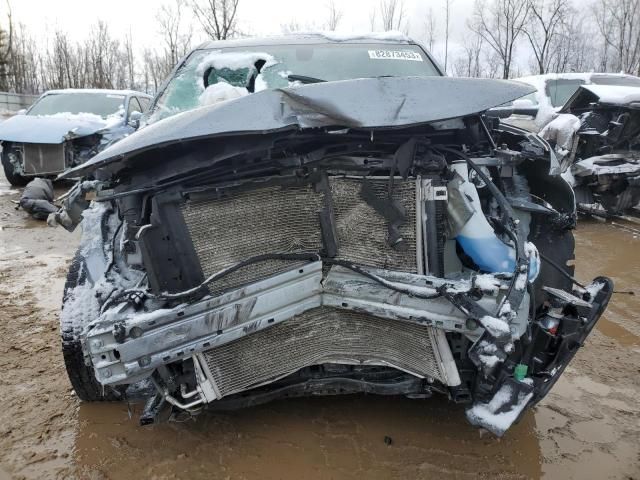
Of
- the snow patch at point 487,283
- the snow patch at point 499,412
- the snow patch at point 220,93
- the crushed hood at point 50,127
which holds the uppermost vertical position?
the snow patch at point 220,93

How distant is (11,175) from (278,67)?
717 centimetres

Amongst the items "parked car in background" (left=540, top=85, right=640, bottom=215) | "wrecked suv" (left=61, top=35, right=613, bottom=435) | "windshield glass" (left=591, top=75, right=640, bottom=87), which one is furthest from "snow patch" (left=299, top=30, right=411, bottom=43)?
"windshield glass" (left=591, top=75, right=640, bottom=87)

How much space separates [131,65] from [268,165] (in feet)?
143

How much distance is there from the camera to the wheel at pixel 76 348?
2393mm

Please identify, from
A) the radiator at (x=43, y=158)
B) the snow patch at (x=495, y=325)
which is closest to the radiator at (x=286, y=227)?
the snow patch at (x=495, y=325)

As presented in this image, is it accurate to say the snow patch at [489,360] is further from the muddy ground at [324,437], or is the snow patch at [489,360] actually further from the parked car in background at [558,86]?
the parked car in background at [558,86]

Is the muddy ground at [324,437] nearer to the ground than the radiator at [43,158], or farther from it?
nearer to the ground

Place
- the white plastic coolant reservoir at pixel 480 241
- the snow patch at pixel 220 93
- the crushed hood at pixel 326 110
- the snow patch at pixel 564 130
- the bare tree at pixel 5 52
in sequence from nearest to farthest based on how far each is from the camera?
the crushed hood at pixel 326 110 < the white plastic coolant reservoir at pixel 480 241 < the snow patch at pixel 220 93 < the snow patch at pixel 564 130 < the bare tree at pixel 5 52

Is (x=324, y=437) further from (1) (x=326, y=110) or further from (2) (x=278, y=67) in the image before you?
(2) (x=278, y=67)

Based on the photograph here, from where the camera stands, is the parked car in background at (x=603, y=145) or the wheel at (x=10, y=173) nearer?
the parked car in background at (x=603, y=145)

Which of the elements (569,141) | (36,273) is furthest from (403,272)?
(569,141)

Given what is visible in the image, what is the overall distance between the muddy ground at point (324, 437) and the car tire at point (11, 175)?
21.5ft

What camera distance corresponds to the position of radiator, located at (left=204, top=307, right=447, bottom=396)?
6.78ft

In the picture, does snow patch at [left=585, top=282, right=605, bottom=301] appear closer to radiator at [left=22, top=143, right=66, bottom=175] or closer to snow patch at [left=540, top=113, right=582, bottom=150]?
snow patch at [left=540, top=113, right=582, bottom=150]
